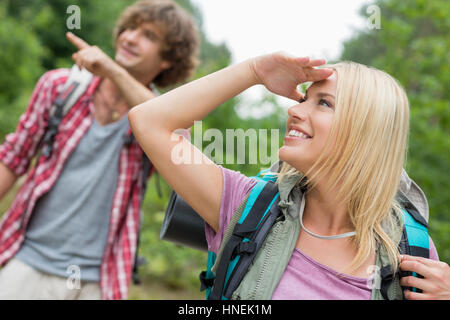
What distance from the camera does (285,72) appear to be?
5.91 ft

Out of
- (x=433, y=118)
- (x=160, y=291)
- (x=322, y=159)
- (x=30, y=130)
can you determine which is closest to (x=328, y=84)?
(x=322, y=159)

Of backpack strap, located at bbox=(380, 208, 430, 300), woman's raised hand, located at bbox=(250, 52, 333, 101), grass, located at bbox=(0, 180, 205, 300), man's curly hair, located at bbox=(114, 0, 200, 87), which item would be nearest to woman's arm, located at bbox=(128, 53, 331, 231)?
woman's raised hand, located at bbox=(250, 52, 333, 101)

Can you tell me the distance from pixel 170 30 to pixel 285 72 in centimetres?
133

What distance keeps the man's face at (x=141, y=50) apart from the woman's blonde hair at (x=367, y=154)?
1381 mm

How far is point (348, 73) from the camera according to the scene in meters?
1.75

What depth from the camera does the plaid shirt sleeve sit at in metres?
2.43

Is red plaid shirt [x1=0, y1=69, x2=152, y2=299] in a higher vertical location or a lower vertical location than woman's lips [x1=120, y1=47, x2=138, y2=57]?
lower

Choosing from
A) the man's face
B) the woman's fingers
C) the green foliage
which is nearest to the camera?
the woman's fingers

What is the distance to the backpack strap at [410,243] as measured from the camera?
1.56 m

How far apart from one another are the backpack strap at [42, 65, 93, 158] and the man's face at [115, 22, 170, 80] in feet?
0.95

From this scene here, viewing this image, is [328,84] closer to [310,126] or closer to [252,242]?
[310,126]

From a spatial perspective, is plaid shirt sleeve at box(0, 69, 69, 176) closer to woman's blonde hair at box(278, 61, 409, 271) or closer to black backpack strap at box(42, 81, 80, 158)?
black backpack strap at box(42, 81, 80, 158)
